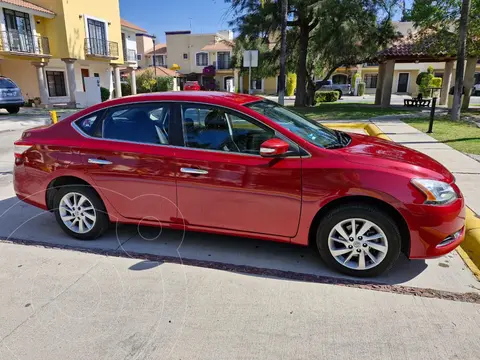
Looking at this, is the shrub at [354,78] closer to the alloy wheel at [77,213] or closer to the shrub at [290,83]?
the shrub at [290,83]

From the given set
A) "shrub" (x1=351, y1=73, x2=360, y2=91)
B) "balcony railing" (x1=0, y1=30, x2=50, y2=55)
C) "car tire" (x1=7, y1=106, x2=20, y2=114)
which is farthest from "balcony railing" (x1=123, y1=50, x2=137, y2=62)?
"shrub" (x1=351, y1=73, x2=360, y2=91)

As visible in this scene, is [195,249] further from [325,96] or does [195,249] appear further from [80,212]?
[325,96]

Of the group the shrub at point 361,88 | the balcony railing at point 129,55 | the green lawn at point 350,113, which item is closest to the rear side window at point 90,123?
the green lawn at point 350,113

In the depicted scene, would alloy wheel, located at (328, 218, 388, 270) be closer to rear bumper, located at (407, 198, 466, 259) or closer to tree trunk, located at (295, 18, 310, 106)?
rear bumper, located at (407, 198, 466, 259)

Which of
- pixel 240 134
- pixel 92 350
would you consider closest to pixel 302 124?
pixel 240 134

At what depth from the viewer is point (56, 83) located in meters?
29.0

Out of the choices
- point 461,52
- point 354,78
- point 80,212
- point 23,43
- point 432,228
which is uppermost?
point 23,43

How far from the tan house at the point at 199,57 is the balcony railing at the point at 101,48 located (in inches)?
874

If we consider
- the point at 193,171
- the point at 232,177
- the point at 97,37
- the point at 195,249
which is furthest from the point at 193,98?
the point at 97,37

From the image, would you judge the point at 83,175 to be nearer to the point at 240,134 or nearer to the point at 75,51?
the point at 240,134

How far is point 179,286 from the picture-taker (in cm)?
336

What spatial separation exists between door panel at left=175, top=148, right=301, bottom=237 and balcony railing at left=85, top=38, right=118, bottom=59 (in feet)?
86.7

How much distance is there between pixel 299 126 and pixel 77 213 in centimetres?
264

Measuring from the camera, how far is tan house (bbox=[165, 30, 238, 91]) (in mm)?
51219
